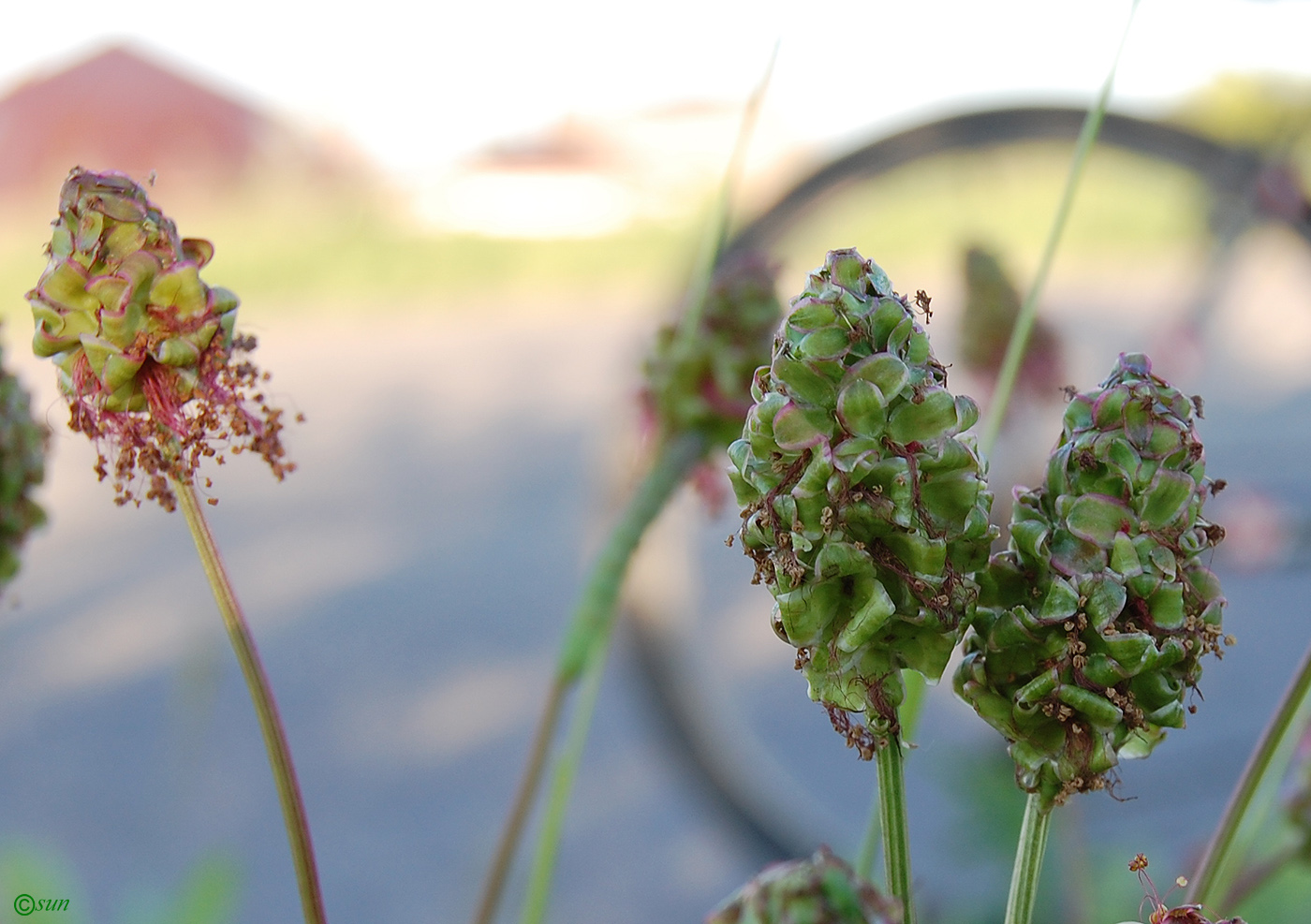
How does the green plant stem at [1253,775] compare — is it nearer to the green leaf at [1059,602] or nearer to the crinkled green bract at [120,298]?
the green leaf at [1059,602]

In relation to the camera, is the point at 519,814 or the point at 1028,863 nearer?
the point at 1028,863

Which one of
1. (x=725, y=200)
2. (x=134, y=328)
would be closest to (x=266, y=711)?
(x=134, y=328)

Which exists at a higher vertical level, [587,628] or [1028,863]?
[587,628]

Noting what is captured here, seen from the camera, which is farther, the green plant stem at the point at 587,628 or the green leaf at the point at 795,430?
the green plant stem at the point at 587,628

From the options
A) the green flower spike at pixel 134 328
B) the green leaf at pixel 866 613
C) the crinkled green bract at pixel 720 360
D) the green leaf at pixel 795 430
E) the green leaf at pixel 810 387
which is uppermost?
the crinkled green bract at pixel 720 360

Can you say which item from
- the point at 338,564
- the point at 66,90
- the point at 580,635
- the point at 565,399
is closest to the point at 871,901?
the point at 580,635

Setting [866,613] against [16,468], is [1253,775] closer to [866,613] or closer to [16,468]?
[866,613]

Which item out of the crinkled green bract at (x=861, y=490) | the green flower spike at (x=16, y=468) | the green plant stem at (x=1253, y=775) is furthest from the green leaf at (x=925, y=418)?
the green flower spike at (x=16, y=468)

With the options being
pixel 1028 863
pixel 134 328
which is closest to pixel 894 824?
pixel 1028 863
